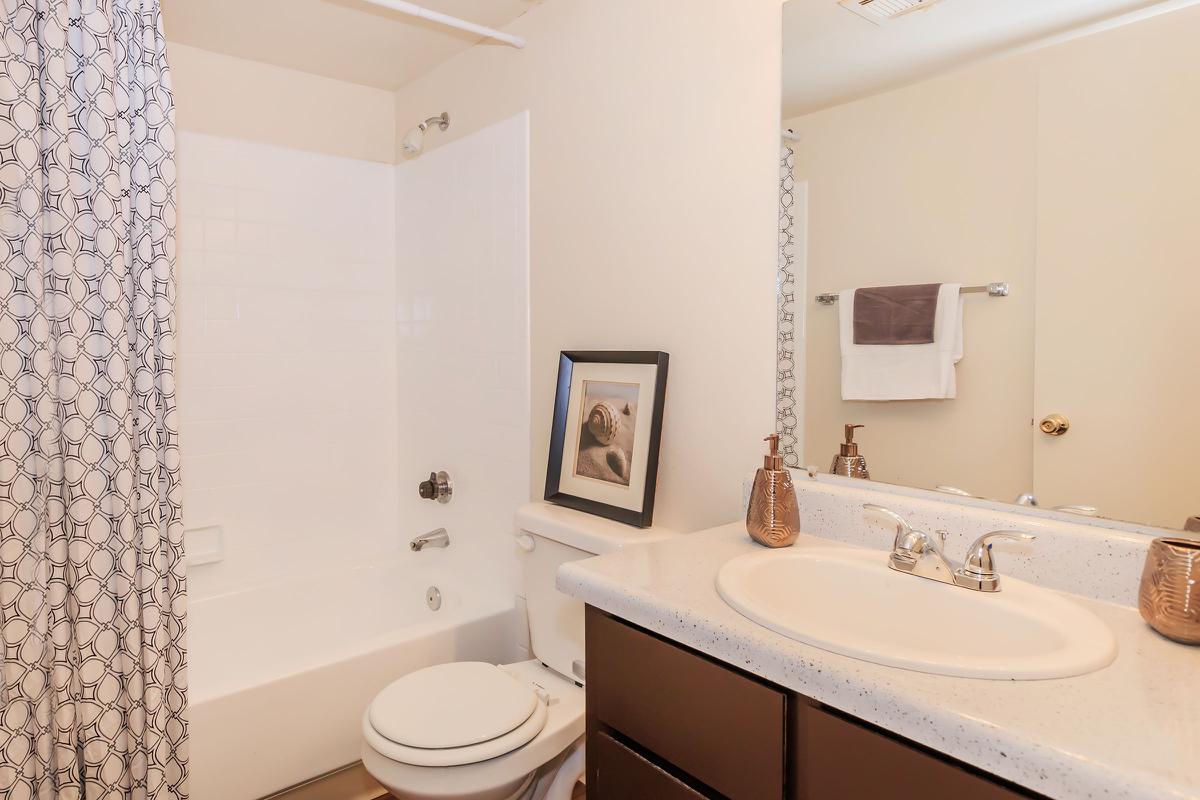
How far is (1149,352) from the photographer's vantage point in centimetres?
103

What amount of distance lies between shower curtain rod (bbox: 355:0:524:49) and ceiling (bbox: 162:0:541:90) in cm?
8

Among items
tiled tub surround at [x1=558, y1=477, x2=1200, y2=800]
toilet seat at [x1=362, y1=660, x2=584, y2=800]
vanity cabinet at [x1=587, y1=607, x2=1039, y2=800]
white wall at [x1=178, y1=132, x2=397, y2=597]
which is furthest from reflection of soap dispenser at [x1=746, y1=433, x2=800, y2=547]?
white wall at [x1=178, y1=132, x2=397, y2=597]

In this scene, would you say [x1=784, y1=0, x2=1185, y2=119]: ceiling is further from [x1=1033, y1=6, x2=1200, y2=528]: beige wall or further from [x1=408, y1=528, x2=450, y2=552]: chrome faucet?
[x1=408, y1=528, x2=450, y2=552]: chrome faucet

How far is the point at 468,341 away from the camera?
2.50 meters

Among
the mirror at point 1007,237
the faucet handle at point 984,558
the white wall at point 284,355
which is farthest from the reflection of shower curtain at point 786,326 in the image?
the white wall at point 284,355

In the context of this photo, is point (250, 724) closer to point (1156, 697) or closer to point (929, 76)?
point (1156, 697)

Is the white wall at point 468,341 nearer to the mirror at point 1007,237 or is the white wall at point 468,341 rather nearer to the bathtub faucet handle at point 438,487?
the bathtub faucet handle at point 438,487

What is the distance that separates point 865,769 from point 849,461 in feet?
2.35

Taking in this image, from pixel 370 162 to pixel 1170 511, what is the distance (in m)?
2.78

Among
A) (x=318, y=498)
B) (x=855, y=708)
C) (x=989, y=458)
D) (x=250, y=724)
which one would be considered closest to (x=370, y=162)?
(x=318, y=498)

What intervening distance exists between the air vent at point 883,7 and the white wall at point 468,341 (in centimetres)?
111

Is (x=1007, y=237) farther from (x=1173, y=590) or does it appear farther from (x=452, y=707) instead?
(x=452, y=707)

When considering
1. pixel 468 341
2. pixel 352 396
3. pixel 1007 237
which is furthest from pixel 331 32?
pixel 1007 237

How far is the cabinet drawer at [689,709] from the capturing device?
899 millimetres
